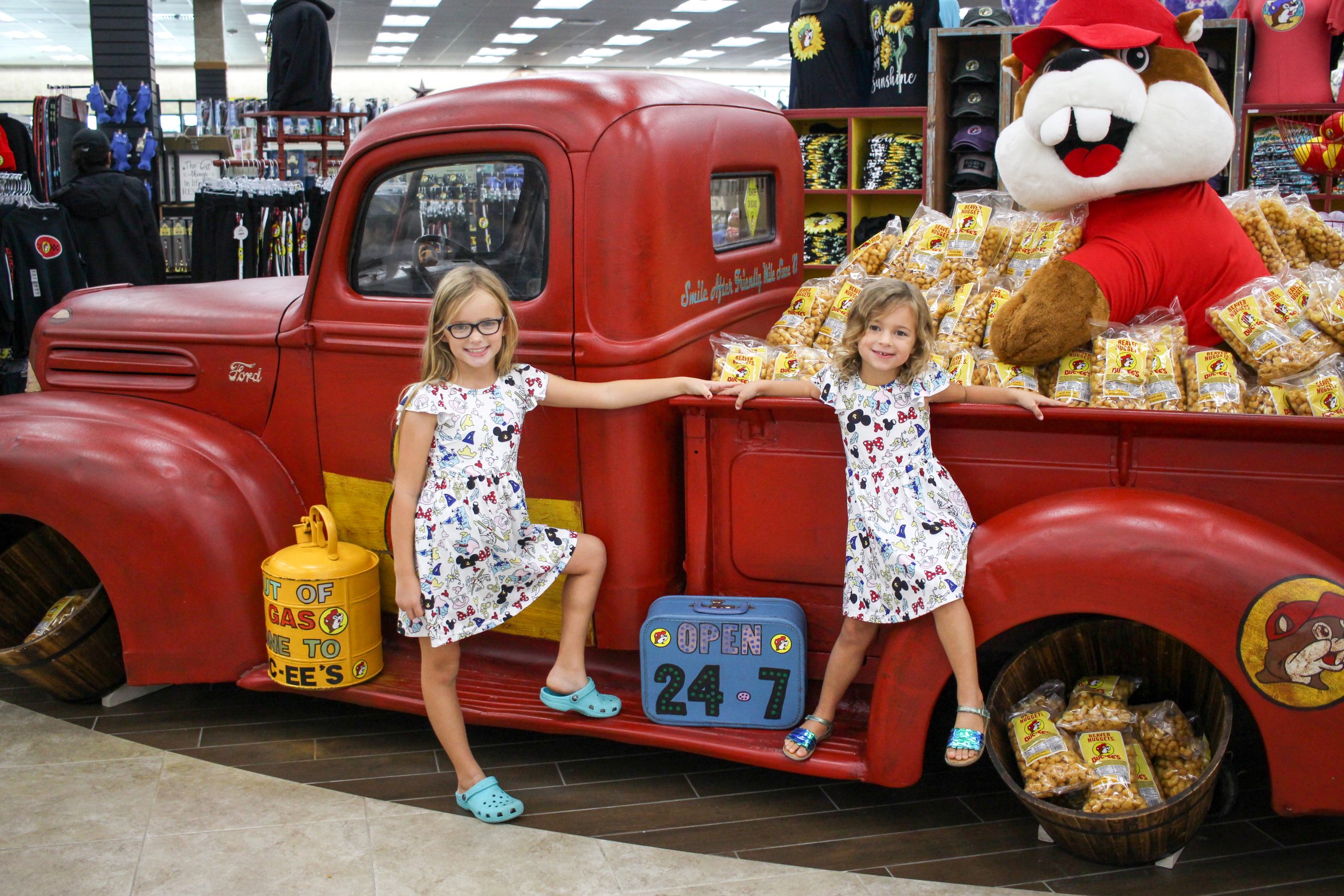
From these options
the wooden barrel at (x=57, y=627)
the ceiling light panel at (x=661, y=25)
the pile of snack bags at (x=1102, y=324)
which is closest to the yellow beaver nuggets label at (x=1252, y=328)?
the pile of snack bags at (x=1102, y=324)

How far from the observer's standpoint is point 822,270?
703 cm

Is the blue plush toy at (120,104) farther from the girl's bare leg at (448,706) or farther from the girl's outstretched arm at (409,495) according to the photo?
the girl's bare leg at (448,706)

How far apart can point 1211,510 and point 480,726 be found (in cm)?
202

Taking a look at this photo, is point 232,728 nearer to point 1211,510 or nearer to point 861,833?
point 861,833

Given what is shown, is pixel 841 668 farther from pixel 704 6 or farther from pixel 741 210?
pixel 704 6

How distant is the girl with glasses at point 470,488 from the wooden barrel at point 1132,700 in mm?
986

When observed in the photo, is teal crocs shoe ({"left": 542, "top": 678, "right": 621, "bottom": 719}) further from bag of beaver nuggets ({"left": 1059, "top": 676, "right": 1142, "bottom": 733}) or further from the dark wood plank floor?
bag of beaver nuggets ({"left": 1059, "top": 676, "right": 1142, "bottom": 733})

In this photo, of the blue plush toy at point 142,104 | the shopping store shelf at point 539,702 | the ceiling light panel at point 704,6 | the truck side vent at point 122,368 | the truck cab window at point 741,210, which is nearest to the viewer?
the shopping store shelf at point 539,702

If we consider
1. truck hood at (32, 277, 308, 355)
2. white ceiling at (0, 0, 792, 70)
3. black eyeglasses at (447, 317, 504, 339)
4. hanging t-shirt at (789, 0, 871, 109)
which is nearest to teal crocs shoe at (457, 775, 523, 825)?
black eyeglasses at (447, 317, 504, 339)

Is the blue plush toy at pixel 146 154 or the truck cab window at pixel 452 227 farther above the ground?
the blue plush toy at pixel 146 154

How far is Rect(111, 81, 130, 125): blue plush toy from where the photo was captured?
9070 millimetres

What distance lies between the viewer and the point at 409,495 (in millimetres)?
2465

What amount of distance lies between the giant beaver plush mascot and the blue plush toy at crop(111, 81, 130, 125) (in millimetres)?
8569

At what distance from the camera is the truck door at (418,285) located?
2.65 m
